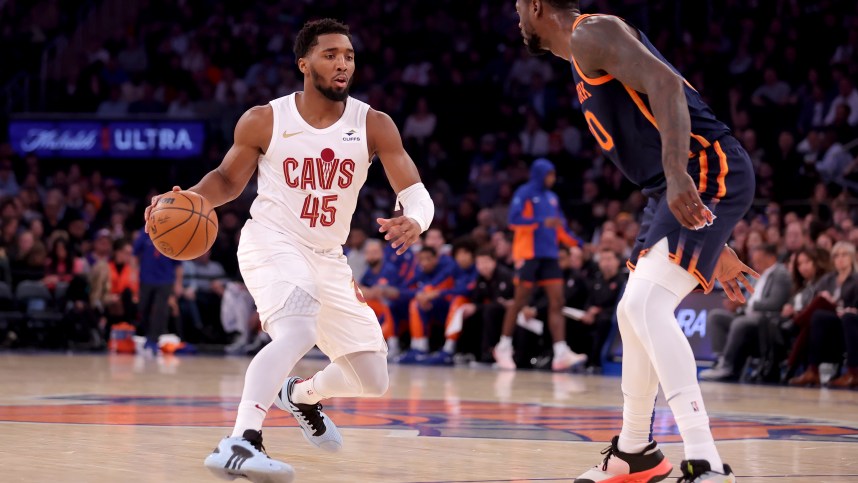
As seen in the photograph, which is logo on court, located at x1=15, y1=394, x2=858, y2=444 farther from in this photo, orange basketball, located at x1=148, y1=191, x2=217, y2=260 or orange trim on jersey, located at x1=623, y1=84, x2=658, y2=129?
orange trim on jersey, located at x1=623, y1=84, x2=658, y2=129

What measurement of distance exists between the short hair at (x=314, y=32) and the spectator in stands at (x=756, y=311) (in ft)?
25.0

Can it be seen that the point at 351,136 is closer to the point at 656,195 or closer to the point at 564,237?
the point at 656,195

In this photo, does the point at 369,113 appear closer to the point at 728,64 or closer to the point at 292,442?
the point at 292,442

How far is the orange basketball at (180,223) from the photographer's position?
5492mm

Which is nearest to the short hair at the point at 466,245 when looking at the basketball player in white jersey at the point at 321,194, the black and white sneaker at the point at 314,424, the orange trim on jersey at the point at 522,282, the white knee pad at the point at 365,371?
the orange trim on jersey at the point at 522,282

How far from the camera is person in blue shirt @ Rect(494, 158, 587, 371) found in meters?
13.9

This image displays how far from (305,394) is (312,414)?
100mm

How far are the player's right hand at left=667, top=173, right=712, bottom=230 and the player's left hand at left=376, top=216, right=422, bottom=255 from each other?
1.24 meters

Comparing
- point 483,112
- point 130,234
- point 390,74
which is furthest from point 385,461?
point 390,74

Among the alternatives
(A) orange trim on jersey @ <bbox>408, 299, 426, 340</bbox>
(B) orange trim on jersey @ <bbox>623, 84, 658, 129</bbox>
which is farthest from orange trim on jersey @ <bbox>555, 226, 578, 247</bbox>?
(B) orange trim on jersey @ <bbox>623, 84, 658, 129</bbox>

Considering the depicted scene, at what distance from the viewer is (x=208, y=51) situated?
2369cm

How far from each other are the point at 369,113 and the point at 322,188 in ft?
1.54

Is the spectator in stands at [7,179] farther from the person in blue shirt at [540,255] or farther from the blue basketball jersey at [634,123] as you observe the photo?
the blue basketball jersey at [634,123]

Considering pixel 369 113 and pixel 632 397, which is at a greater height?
pixel 369 113
